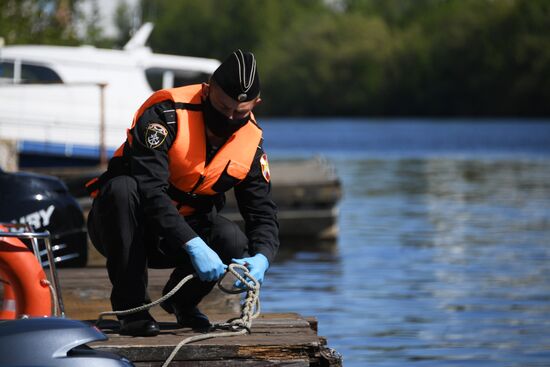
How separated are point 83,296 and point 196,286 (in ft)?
5.71

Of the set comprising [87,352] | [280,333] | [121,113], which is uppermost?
[121,113]

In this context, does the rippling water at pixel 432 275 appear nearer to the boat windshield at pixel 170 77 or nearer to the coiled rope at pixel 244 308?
the boat windshield at pixel 170 77

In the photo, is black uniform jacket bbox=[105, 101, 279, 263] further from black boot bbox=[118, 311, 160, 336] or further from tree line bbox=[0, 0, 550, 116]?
tree line bbox=[0, 0, 550, 116]

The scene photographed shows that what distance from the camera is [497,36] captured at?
96.8 meters

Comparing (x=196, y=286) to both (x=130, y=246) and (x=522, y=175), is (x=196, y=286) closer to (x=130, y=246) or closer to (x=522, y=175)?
(x=130, y=246)

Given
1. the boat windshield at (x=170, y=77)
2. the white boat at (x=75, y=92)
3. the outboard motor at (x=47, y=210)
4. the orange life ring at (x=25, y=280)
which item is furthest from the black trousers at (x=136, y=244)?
the boat windshield at (x=170, y=77)

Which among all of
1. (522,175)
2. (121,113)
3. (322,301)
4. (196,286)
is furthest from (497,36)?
(196,286)

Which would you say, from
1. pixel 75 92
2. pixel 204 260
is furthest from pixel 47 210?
pixel 75 92

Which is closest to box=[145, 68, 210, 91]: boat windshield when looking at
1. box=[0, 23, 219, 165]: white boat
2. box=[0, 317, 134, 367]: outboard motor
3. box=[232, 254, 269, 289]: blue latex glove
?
box=[0, 23, 219, 165]: white boat

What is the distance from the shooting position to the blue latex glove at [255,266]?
17.3 feet

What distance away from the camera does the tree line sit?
93.9m

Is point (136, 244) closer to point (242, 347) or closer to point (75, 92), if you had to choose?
point (242, 347)

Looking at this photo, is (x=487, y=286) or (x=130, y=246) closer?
(x=130, y=246)

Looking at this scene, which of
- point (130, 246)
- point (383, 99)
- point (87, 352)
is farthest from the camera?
point (383, 99)
